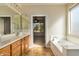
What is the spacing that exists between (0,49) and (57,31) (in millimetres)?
2135

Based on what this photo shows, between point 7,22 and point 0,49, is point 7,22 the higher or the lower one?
the higher one

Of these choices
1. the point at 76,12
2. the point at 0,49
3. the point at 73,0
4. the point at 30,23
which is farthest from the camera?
the point at 30,23

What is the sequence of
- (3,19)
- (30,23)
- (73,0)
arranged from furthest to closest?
1. (30,23)
2. (3,19)
3. (73,0)

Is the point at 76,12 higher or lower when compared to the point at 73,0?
higher

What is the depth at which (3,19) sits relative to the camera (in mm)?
2541

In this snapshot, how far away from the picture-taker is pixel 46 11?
3.49m

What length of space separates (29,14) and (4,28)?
3.71 feet

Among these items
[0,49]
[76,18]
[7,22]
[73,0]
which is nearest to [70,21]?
[76,18]

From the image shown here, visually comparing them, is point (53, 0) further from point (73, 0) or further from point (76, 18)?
point (76, 18)

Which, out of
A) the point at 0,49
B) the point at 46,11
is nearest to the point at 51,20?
the point at 46,11

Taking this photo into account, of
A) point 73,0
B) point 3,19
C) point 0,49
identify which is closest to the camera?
point 73,0

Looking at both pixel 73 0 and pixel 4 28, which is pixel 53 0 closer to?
pixel 73 0

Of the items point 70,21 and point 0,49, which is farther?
point 70,21

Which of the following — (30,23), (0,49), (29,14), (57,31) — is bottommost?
(0,49)
